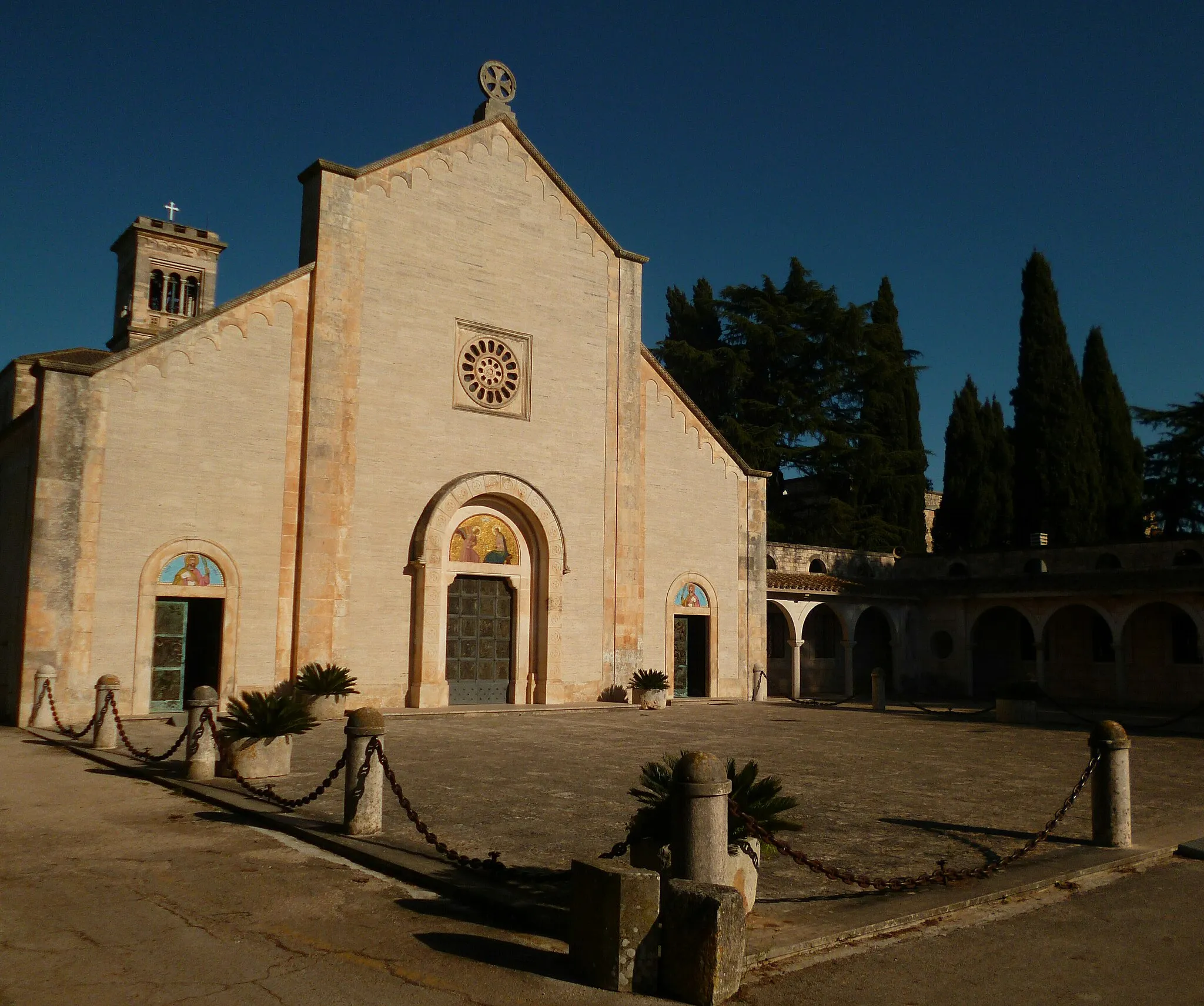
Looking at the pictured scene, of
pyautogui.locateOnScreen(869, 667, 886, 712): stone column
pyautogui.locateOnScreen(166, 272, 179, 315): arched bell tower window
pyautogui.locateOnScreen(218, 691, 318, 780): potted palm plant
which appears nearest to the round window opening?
pyautogui.locateOnScreen(869, 667, 886, 712): stone column

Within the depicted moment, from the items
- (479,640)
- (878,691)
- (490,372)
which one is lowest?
(878,691)

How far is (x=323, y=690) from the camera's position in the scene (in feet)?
57.7

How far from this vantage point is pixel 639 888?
485 centimetres

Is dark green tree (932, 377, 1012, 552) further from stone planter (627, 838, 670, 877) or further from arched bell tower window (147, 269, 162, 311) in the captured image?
stone planter (627, 838, 670, 877)

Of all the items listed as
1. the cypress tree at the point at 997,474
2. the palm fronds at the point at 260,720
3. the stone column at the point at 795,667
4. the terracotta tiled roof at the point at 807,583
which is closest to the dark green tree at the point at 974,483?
the cypress tree at the point at 997,474

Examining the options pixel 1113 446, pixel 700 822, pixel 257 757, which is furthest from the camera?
pixel 1113 446

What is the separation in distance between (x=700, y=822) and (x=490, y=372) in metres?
17.3

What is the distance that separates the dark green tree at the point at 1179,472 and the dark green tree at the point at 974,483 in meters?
5.08

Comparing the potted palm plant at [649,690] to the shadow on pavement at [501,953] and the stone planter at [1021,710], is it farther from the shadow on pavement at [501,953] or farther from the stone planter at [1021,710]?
the shadow on pavement at [501,953]

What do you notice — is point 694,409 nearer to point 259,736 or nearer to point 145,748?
point 145,748

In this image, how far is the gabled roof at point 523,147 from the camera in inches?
779

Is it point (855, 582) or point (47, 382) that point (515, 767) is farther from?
point (855, 582)

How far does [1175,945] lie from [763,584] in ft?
67.0

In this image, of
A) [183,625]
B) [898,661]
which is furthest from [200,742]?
[898,661]
